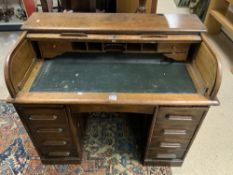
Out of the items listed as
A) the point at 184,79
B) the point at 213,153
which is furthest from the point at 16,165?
the point at 213,153

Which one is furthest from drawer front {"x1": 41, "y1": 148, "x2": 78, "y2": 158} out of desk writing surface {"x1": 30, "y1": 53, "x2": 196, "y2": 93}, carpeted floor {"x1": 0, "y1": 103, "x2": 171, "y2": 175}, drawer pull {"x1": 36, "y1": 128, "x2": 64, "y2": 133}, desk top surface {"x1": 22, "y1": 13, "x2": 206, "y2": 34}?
desk top surface {"x1": 22, "y1": 13, "x2": 206, "y2": 34}

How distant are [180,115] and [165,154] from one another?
16.7 inches

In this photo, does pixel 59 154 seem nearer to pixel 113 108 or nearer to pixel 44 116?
pixel 44 116

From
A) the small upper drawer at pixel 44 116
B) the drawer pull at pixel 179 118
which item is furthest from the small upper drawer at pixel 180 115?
the small upper drawer at pixel 44 116

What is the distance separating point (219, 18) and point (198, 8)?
1.02m

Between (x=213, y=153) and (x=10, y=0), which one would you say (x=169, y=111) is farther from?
Result: (x=10, y=0)

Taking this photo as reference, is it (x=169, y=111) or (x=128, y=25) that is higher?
(x=128, y=25)

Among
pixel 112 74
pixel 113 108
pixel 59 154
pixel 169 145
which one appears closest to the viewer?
pixel 113 108

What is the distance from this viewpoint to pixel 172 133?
116 centimetres

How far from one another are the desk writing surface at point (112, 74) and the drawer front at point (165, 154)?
1.65ft

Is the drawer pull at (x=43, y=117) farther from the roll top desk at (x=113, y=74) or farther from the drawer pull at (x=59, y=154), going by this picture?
the drawer pull at (x=59, y=154)

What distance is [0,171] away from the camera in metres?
1.38

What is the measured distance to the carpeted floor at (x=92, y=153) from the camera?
1.39 meters

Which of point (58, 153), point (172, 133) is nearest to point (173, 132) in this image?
point (172, 133)
